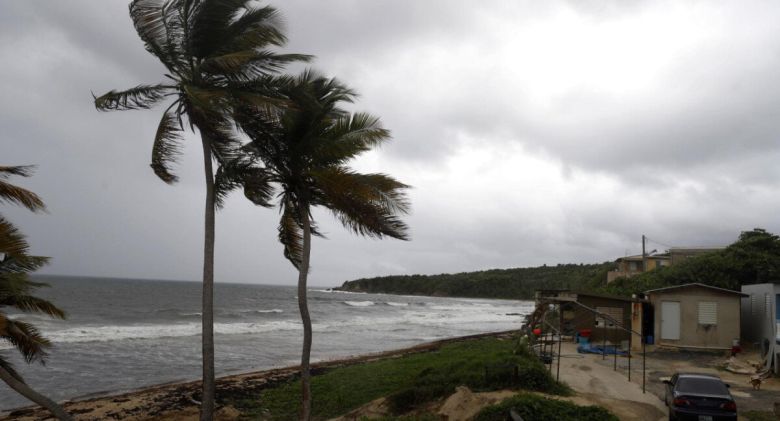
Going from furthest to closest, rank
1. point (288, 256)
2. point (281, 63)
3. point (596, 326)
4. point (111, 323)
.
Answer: point (111, 323)
point (596, 326)
point (288, 256)
point (281, 63)

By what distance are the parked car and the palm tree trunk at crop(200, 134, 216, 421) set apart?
31.4 feet

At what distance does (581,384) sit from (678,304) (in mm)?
10540

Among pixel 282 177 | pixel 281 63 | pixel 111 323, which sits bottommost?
pixel 111 323

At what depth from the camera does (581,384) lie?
53.9ft

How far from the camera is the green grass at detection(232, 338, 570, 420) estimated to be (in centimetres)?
1484

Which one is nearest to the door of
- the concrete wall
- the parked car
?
the concrete wall

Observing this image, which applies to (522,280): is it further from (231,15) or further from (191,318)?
(231,15)

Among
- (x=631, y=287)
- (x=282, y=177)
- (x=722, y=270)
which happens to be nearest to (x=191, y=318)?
(x=631, y=287)

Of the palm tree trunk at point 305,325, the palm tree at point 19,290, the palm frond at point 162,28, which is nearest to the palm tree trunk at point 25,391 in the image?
the palm tree at point 19,290

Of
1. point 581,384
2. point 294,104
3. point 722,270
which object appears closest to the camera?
point 294,104

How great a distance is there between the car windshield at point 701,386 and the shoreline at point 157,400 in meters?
11.8

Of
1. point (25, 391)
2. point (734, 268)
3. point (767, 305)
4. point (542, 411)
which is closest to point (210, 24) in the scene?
point (25, 391)

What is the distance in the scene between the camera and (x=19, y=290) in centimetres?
861

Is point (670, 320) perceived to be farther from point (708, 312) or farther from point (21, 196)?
point (21, 196)
